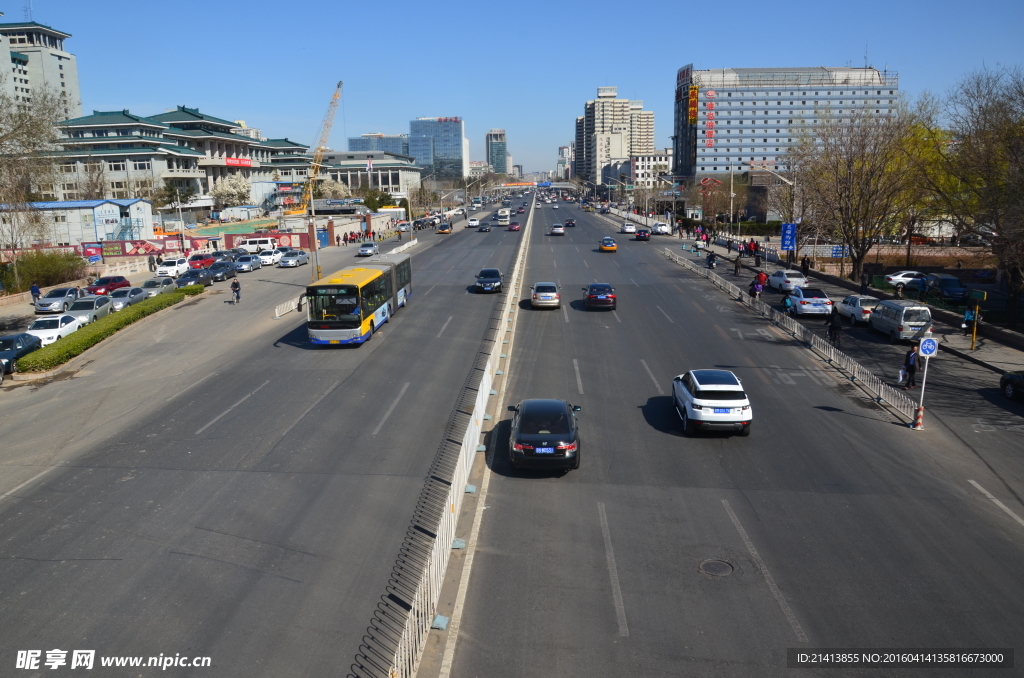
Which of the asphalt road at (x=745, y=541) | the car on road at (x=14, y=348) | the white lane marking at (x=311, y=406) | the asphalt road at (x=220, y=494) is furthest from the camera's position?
the car on road at (x=14, y=348)

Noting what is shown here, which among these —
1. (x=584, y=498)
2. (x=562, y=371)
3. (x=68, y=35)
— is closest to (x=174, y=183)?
(x=68, y=35)

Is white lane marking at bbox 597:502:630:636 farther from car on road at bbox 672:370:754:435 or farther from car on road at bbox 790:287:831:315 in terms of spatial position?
car on road at bbox 790:287:831:315

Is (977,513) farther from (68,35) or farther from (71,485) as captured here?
(68,35)

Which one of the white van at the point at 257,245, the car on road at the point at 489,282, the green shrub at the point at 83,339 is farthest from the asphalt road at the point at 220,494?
the white van at the point at 257,245

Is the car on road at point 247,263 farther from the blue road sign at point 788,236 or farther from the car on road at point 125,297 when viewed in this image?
the blue road sign at point 788,236

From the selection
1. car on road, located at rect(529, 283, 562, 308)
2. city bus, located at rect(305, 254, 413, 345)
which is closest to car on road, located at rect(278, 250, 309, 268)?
car on road, located at rect(529, 283, 562, 308)

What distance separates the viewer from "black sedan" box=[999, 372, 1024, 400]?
2081 cm

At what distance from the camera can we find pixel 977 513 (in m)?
13.8

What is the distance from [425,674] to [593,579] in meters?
3.37

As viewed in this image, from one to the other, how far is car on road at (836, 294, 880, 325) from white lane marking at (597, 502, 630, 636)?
23642 mm

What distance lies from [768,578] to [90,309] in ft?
117

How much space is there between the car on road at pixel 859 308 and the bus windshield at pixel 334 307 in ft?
75.0

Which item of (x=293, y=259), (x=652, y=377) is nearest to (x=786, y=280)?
(x=652, y=377)

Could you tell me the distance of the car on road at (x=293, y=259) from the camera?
190 feet
